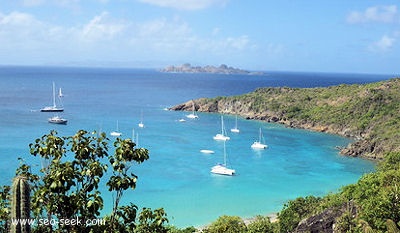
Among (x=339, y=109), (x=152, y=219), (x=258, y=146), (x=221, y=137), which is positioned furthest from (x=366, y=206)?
(x=339, y=109)

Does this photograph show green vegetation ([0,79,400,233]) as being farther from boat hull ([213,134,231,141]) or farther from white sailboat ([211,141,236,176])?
boat hull ([213,134,231,141])

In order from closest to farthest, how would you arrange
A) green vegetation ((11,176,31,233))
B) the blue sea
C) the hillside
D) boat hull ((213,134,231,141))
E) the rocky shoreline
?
green vegetation ((11,176,31,233)) → the blue sea → the rocky shoreline → the hillside → boat hull ((213,134,231,141))

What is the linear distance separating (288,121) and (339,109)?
11.8 meters

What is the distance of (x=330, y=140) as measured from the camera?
85688 mm

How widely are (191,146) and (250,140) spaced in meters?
13.4

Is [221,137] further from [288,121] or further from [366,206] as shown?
[366,206]

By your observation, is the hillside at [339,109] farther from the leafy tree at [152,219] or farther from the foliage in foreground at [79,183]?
the foliage in foreground at [79,183]

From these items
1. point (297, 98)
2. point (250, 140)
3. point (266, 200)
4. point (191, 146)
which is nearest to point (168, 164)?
point (191, 146)

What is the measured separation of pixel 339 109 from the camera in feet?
324

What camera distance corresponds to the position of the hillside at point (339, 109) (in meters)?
75.8

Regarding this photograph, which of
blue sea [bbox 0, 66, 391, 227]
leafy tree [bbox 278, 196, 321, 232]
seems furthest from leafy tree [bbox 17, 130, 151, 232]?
blue sea [bbox 0, 66, 391, 227]

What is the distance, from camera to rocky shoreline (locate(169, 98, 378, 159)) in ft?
241

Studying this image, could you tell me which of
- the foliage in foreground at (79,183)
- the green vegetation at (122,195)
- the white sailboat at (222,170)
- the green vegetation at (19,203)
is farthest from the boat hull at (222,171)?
the green vegetation at (19,203)

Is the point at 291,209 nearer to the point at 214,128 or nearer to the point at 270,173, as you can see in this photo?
the point at 270,173
